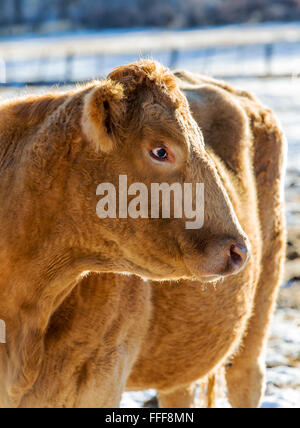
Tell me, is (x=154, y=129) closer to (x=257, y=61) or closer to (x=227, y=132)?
(x=227, y=132)

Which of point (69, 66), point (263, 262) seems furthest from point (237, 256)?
point (69, 66)

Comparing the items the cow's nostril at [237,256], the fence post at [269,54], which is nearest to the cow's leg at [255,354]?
the cow's nostril at [237,256]

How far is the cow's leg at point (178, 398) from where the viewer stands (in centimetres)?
417

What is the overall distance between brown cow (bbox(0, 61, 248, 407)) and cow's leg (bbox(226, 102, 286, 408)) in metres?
1.54

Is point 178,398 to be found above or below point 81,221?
above

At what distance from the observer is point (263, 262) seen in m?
4.05

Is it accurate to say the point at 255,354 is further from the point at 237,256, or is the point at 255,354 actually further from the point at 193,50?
the point at 193,50

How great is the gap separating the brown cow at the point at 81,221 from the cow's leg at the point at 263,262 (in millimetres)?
1536

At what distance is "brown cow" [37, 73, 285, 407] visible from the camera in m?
2.74

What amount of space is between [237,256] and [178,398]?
206 cm
